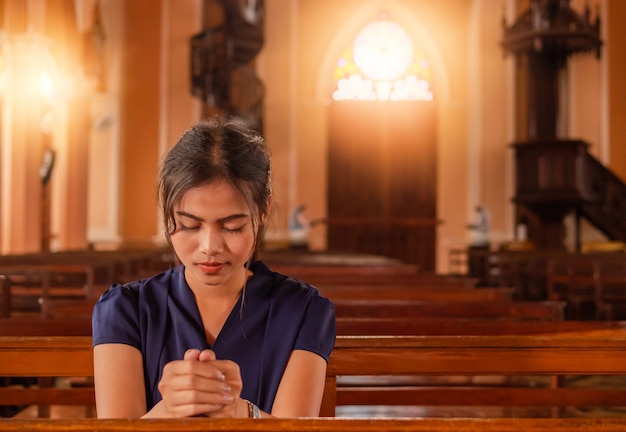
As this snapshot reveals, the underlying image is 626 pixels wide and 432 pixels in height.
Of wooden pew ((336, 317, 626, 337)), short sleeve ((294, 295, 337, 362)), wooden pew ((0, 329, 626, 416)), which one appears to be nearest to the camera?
short sleeve ((294, 295, 337, 362))

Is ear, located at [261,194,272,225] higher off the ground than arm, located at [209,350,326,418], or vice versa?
ear, located at [261,194,272,225]

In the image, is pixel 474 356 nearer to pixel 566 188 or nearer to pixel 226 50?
pixel 566 188

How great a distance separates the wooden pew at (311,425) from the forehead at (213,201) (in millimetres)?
592

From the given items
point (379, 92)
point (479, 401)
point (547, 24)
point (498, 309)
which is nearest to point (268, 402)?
point (479, 401)

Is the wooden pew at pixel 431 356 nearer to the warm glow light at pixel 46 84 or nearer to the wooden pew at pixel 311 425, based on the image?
the wooden pew at pixel 311 425

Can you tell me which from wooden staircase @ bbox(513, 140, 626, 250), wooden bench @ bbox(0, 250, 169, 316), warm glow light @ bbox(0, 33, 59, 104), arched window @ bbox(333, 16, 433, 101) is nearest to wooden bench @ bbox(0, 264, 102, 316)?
wooden bench @ bbox(0, 250, 169, 316)

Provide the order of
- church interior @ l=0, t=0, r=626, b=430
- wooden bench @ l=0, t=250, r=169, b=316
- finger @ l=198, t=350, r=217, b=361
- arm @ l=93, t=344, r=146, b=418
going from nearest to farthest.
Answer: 1. finger @ l=198, t=350, r=217, b=361
2. arm @ l=93, t=344, r=146, b=418
3. wooden bench @ l=0, t=250, r=169, b=316
4. church interior @ l=0, t=0, r=626, b=430

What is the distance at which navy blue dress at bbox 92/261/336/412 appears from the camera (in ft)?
5.90

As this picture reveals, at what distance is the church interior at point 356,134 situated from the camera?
8.72 metres

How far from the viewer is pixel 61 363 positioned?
7.45ft

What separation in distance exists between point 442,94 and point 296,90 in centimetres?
313

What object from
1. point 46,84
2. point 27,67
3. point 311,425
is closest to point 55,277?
point 27,67

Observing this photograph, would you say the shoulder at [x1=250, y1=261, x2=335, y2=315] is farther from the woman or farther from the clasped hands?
the clasped hands

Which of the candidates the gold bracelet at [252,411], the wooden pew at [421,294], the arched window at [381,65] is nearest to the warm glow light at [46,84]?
the wooden pew at [421,294]
